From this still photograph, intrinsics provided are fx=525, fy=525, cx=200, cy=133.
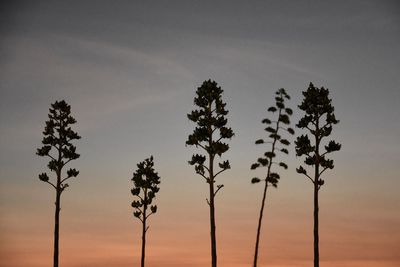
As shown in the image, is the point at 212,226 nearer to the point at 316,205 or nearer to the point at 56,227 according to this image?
the point at 316,205

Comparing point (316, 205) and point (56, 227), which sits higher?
point (316, 205)

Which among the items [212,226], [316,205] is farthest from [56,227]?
[316,205]

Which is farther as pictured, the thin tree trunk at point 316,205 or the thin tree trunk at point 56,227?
the thin tree trunk at point 56,227

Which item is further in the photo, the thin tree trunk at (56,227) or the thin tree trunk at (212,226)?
the thin tree trunk at (56,227)

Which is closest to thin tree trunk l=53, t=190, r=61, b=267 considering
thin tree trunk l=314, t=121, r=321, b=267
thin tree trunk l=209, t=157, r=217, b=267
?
thin tree trunk l=209, t=157, r=217, b=267

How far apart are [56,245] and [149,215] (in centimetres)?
1011

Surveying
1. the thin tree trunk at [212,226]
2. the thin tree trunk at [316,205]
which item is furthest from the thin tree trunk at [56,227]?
the thin tree trunk at [316,205]

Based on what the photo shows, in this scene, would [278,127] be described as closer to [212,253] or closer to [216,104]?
[216,104]

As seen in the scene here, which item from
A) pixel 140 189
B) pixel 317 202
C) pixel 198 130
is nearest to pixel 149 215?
pixel 140 189

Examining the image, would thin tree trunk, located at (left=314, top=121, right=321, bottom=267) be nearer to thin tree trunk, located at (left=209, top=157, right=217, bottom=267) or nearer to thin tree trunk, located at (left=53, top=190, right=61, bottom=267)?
thin tree trunk, located at (left=209, top=157, right=217, bottom=267)

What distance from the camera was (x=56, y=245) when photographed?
4228 centimetres

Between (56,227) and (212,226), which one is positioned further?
(56,227)

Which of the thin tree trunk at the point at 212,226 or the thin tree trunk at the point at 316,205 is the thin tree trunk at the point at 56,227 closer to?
the thin tree trunk at the point at 212,226

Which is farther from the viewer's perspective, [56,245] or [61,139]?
[61,139]
